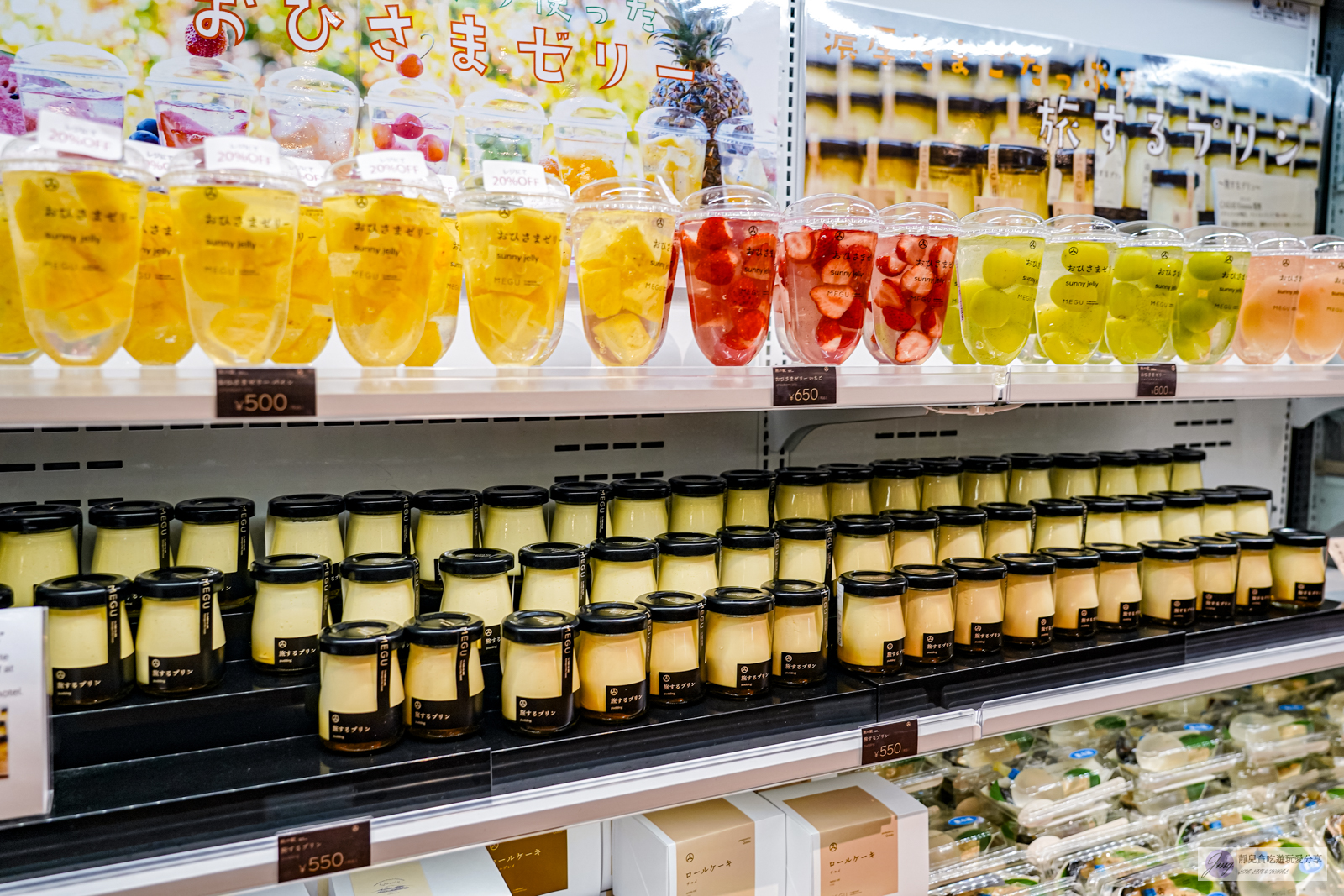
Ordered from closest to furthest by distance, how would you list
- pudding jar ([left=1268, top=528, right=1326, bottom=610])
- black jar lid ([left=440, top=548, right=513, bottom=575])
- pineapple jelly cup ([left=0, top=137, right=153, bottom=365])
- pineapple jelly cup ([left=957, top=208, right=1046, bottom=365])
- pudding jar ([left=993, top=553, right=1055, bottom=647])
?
1. pineapple jelly cup ([left=0, top=137, right=153, bottom=365])
2. black jar lid ([left=440, top=548, right=513, bottom=575])
3. pineapple jelly cup ([left=957, top=208, right=1046, bottom=365])
4. pudding jar ([left=993, top=553, right=1055, bottom=647])
5. pudding jar ([left=1268, top=528, right=1326, bottom=610])

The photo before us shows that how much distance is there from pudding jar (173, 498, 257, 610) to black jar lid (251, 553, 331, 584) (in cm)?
9

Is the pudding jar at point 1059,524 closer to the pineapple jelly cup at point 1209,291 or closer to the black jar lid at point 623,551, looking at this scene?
the pineapple jelly cup at point 1209,291

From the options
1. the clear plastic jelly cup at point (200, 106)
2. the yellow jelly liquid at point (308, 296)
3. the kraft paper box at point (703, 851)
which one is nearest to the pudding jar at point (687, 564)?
the kraft paper box at point (703, 851)

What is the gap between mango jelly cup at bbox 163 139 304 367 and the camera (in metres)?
1.00

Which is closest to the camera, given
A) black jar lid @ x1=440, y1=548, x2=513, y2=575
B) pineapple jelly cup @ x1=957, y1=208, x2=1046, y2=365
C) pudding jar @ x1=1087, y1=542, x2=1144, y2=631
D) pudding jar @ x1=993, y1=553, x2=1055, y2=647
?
black jar lid @ x1=440, y1=548, x2=513, y2=575

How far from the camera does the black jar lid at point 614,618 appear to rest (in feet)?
4.04

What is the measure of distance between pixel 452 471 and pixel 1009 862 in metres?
1.28

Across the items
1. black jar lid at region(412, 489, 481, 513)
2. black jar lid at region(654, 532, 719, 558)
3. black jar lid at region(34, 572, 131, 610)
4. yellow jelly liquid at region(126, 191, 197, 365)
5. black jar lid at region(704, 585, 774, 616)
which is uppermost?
yellow jelly liquid at region(126, 191, 197, 365)

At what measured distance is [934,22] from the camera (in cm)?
217

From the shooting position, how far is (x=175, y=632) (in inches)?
45.4

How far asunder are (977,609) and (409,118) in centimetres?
123

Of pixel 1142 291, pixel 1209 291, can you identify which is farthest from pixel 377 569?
pixel 1209 291

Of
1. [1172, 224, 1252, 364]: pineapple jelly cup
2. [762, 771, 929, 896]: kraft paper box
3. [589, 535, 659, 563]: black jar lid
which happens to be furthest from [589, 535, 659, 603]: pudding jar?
[1172, 224, 1252, 364]: pineapple jelly cup

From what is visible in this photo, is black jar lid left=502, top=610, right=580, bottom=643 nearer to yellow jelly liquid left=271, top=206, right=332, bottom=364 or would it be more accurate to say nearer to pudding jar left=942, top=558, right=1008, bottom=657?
yellow jelly liquid left=271, top=206, right=332, bottom=364
